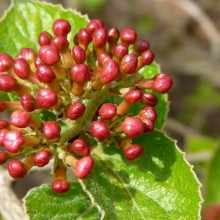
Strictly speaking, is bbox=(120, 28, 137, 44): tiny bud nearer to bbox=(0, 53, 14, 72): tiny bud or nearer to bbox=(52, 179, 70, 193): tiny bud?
bbox=(0, 53, 14, 72): tiny bud

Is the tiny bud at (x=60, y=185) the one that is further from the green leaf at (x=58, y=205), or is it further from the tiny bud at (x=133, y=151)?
the tiny bud at (x=133, y=151)

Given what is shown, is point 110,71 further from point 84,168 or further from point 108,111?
point 84,168

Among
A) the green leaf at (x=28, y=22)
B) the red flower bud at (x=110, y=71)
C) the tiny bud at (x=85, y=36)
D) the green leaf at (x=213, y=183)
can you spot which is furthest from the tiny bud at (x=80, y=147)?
the green leaf at (x=213, y=183)

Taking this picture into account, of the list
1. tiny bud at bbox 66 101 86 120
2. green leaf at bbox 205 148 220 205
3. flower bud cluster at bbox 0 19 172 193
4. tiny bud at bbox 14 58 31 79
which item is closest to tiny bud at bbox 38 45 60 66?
flower bud cluster at bbox 0 19 172 193

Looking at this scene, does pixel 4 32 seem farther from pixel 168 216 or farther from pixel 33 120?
pixel 168 216

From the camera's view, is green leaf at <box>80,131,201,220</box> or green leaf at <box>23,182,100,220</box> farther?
green leaf at <box>23,182,100,220</box>

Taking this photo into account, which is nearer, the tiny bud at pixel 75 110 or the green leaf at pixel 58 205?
the tiny bud at pixel 75 110
